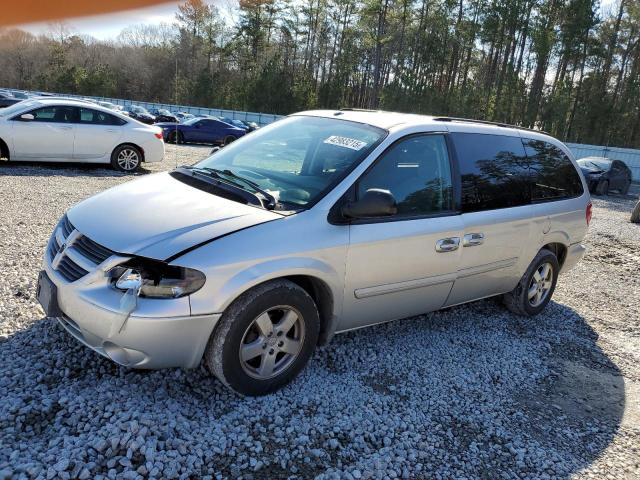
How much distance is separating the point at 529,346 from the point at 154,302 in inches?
139

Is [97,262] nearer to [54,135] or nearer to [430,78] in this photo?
[54,135]

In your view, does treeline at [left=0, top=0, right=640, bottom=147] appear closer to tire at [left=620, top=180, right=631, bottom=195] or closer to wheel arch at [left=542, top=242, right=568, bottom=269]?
tire at [left=620, top=180, right=631, bottom=195]

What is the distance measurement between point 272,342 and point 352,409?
2.21 ft

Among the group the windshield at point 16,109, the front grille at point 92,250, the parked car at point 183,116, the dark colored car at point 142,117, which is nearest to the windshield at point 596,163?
the windshield at point 16,109

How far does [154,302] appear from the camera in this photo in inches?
108

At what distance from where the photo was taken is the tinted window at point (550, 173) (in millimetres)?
4988

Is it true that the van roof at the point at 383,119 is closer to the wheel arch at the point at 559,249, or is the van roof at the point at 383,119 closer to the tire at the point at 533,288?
the tire at the point at 533,288

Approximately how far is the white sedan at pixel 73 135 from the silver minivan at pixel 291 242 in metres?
7.98

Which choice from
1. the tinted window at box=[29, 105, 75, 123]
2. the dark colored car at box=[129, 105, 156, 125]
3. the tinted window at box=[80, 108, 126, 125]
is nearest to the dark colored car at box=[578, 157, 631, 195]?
the tinted window at box=[80, 108, 126, 125]

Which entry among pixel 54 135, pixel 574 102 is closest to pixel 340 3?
pixel 574 102

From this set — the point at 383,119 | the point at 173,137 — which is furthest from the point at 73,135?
the point at 173,137

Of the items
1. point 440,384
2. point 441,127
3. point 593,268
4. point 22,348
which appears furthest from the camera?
point 593,268

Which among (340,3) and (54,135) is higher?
(340,3)

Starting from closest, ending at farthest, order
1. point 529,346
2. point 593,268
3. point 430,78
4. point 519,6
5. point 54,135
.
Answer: point 529,346, point 593,268, point 54,135, point 519,6, point 430,78
